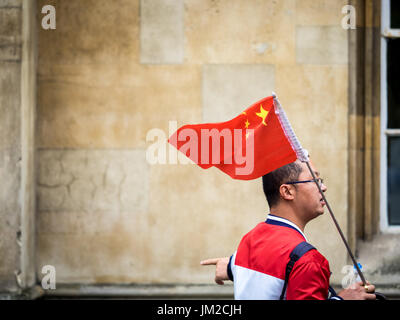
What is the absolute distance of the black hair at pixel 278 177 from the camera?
6.86ft

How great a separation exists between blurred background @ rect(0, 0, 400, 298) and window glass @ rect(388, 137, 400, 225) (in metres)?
0.30

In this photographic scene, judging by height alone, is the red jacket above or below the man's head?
below

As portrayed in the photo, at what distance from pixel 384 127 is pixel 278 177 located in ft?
8.29

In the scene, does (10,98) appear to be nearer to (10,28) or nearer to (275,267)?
(10,28)

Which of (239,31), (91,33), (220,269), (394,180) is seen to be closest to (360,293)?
(220,269)

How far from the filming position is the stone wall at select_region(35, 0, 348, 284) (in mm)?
4020

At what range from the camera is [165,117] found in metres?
4.04

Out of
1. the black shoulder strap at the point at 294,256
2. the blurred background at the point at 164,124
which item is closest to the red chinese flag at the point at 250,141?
the black shoulder strap at the point at 294,256
